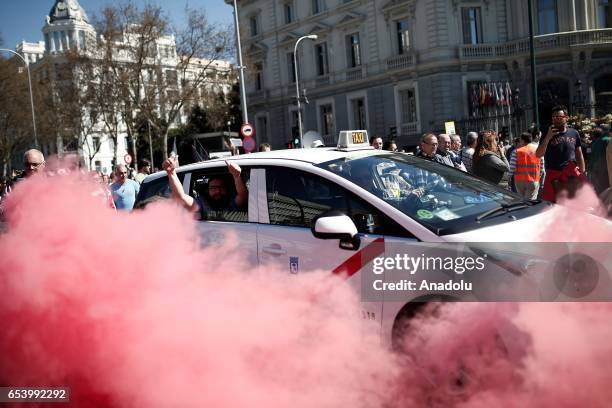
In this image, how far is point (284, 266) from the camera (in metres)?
3.96

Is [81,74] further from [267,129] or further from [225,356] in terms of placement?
[225,356]

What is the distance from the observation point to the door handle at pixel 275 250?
13.2 ft

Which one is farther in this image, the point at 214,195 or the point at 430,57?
the point at 430,57

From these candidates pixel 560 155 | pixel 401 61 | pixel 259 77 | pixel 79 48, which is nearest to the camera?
pixel 560 155

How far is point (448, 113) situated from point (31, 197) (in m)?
31.0

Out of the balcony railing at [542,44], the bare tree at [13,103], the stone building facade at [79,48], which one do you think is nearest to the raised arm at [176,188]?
the stone building facade at [79,48]

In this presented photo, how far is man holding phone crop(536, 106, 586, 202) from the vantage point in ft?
23.9

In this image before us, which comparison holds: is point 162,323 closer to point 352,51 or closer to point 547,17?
point 547,17

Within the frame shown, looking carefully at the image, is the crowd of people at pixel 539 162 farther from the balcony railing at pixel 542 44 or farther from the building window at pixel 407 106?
the building window at pixel 407 106

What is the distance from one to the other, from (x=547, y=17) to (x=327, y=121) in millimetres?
15995

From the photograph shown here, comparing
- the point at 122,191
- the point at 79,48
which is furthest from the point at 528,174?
the point at 79,48

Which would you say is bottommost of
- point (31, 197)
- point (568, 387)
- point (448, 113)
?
point (568, 387)

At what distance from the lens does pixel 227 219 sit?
14.8 feet

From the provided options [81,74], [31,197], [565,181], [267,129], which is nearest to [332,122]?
[267,129]
